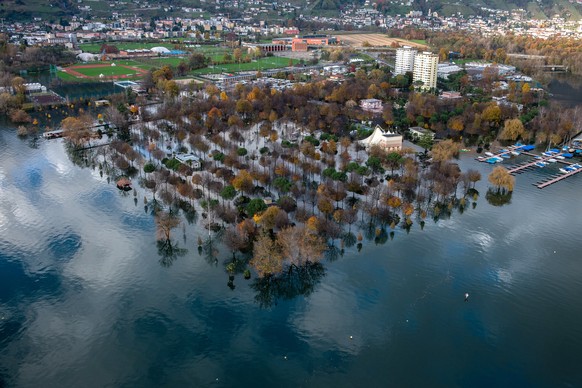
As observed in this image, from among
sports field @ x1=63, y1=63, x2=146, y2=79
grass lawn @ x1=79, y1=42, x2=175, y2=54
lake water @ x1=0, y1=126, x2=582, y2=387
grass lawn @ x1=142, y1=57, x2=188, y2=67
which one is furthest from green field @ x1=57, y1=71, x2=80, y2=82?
lake water @ x1=0, y1=126, x2=582, y2=387

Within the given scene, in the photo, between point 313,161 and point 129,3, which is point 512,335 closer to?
point 313,161

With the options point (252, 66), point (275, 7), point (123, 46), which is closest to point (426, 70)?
point (252, 66)

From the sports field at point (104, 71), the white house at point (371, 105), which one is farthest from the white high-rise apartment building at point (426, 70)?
the sports field at point (104, 71)

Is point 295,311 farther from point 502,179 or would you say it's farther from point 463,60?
point 463,60

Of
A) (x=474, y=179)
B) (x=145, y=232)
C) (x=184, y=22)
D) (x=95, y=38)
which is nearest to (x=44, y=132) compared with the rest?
(x=145, y=232)

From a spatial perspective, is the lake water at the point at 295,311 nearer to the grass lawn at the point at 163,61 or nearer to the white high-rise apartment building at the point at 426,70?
the white high-rise apartment building at the point at 426,70

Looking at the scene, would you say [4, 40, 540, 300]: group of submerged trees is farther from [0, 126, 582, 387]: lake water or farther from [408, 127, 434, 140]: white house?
[408, 127, 434, 140]: white house
